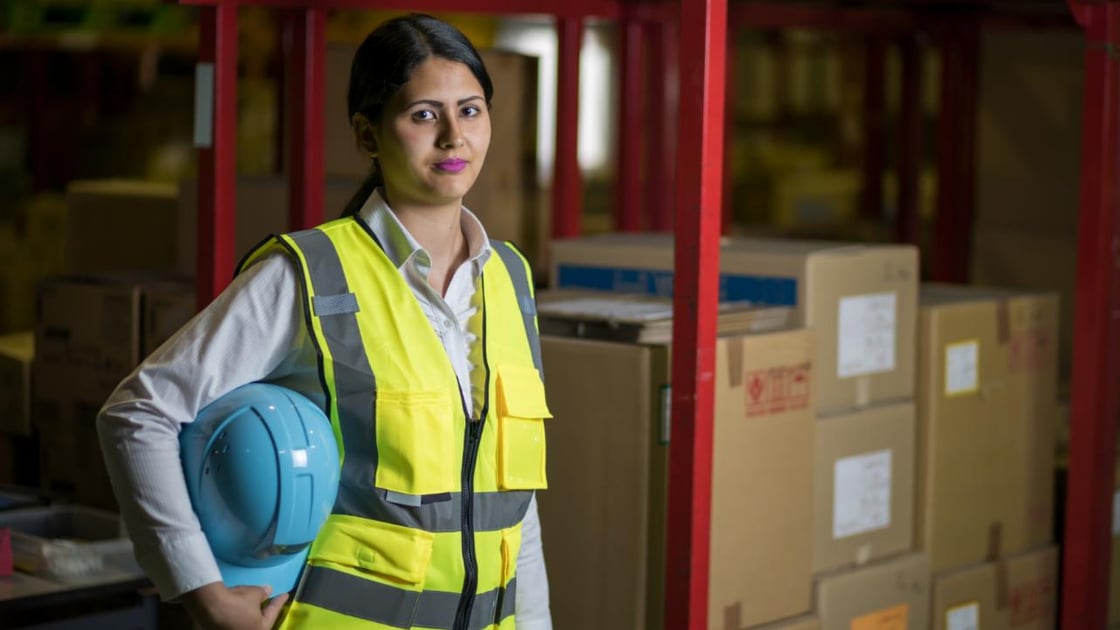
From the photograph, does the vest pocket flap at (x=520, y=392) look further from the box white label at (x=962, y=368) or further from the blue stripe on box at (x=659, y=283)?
the box white label at (x=962, y=368)

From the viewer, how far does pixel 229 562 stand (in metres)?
2.12

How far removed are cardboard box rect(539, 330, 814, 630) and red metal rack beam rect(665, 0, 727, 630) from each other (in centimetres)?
22

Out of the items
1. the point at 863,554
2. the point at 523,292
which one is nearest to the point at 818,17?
the point at 863,554

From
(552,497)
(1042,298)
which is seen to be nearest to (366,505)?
(552,497)

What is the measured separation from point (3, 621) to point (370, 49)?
1.70m

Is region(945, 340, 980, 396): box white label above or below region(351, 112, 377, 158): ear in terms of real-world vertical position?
below

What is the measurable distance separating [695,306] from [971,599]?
1739 mm

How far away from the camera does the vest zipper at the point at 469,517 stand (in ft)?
7.48

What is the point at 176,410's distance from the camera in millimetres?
2066

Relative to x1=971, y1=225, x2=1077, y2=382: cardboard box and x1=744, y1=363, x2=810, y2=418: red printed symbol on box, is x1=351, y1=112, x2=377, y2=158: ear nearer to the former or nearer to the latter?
x1=744, y1=363, x2=810, y2=418: red printed symbol on box

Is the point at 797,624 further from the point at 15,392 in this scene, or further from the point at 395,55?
the point at 15,392

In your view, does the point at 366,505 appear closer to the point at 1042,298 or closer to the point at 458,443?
the point at 458,443

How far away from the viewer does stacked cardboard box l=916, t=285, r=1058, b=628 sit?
12.8 ft

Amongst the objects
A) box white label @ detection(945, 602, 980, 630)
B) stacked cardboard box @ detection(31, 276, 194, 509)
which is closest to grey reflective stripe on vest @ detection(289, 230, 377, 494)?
stacked cardboard box @ detection(31, 276, 194, 509)
